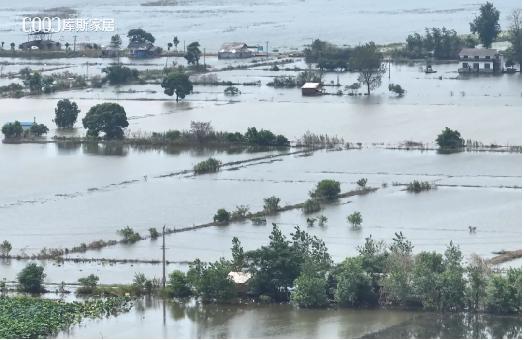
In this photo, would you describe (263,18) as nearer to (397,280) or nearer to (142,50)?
(142,50)

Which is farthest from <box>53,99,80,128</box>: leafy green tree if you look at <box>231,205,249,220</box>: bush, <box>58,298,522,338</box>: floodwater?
<box>58,298,522,338</box>: floodwater

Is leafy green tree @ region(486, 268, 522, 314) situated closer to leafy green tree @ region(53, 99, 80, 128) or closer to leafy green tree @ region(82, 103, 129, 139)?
leafy green tree @ region(82, 103, 129, 139)

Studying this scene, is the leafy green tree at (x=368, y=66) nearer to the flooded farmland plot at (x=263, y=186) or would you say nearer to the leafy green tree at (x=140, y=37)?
the flooded farmland plot at (x=263, y=186)

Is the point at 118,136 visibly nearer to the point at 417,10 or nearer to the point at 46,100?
the point at 46,100

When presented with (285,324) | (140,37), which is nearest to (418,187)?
(285,324)

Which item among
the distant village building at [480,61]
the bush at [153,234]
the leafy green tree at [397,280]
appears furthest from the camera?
the distant village building at [480,61]

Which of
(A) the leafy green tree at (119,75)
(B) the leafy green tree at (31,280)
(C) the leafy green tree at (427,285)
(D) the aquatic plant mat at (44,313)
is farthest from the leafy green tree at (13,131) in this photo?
(C) the leafy green tree at (427,285)

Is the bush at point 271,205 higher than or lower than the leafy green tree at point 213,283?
higher
